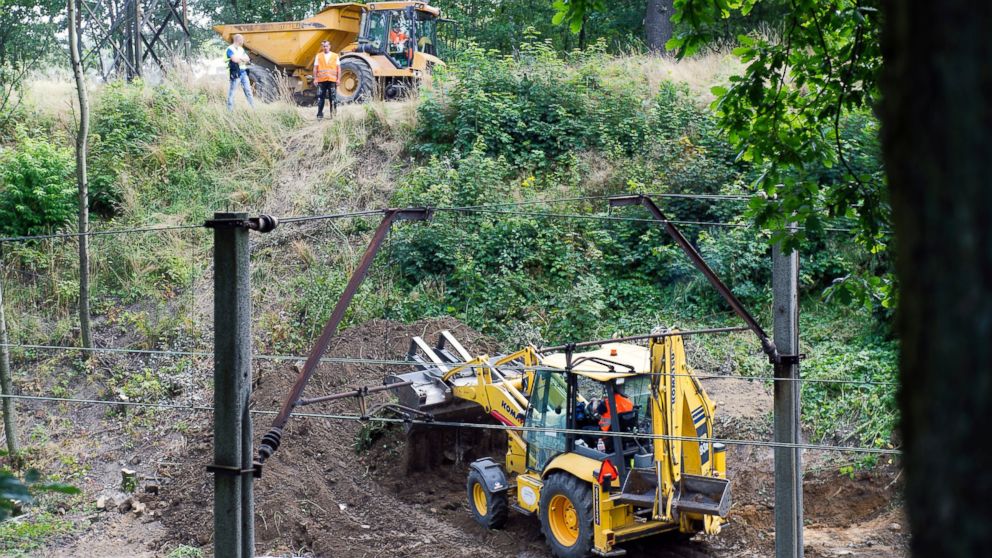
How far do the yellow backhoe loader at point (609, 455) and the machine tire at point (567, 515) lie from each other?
1cm

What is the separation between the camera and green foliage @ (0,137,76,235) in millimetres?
17516

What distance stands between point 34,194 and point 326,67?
696 cm

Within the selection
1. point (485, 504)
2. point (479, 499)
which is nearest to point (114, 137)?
point (479, 499)

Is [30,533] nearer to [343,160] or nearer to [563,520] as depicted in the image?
[563,520]

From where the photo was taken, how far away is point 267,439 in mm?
6574

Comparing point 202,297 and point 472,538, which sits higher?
point 202,297

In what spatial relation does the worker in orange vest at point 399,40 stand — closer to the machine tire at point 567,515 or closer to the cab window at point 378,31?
the cab window at point 378,31

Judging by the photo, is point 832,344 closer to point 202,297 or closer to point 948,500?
point 202,297

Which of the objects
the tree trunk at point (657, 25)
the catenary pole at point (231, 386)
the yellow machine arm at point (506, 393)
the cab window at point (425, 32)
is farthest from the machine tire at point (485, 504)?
the tree trunk at point (657, 25)

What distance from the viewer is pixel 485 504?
10742 mm

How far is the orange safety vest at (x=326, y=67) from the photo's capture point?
21094 mm

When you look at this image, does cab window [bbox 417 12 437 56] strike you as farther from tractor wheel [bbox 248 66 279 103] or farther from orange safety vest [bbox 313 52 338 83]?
tractor wheel [bbox 248 66 279 103]

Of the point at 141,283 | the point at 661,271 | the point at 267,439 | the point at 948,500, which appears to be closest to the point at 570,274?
the point at 661,271

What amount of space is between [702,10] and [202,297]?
12.8m
